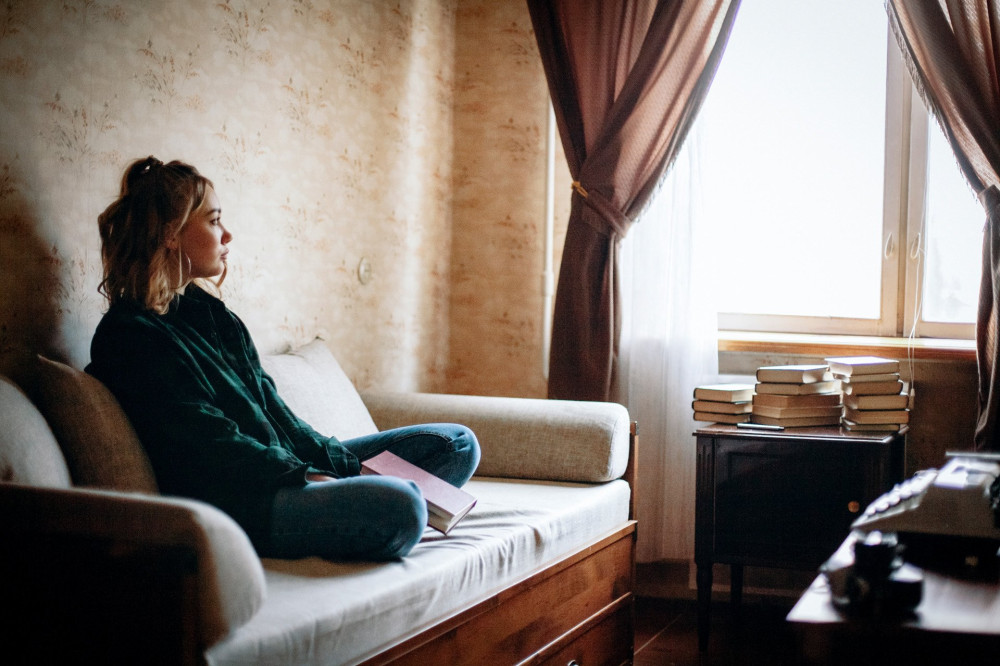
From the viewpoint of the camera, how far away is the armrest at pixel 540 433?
239 cm

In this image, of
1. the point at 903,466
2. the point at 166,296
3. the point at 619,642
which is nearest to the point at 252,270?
the point at 166,296

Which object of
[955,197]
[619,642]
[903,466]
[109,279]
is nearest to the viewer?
[109,279]

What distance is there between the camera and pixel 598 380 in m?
3.01

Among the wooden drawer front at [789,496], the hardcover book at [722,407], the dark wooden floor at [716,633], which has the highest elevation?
the hardcover book at [722,407]

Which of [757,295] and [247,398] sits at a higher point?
[757,295]

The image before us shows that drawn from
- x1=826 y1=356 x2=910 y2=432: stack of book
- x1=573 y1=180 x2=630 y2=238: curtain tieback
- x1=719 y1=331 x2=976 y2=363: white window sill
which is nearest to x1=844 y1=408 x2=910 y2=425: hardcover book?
x1=826 y1=356 x2=910 y2=432: stack of book

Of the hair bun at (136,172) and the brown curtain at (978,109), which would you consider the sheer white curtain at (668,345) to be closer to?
the brown curtain at (978,109)

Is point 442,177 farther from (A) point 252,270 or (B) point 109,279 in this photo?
(B) point 109,279

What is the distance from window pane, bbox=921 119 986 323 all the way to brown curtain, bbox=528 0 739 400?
0.75 meters

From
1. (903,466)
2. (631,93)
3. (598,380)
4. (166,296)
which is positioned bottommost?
(903,466)

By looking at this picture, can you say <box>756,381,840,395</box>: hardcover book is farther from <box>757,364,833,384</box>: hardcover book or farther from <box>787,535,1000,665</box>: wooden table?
<box>787,535,1000,665</box>: wooden table

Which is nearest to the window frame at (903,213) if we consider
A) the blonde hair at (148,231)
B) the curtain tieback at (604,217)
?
the curtain tieback at (604,217)

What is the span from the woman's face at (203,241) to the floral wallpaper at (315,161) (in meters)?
0.25

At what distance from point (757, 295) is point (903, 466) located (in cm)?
77
